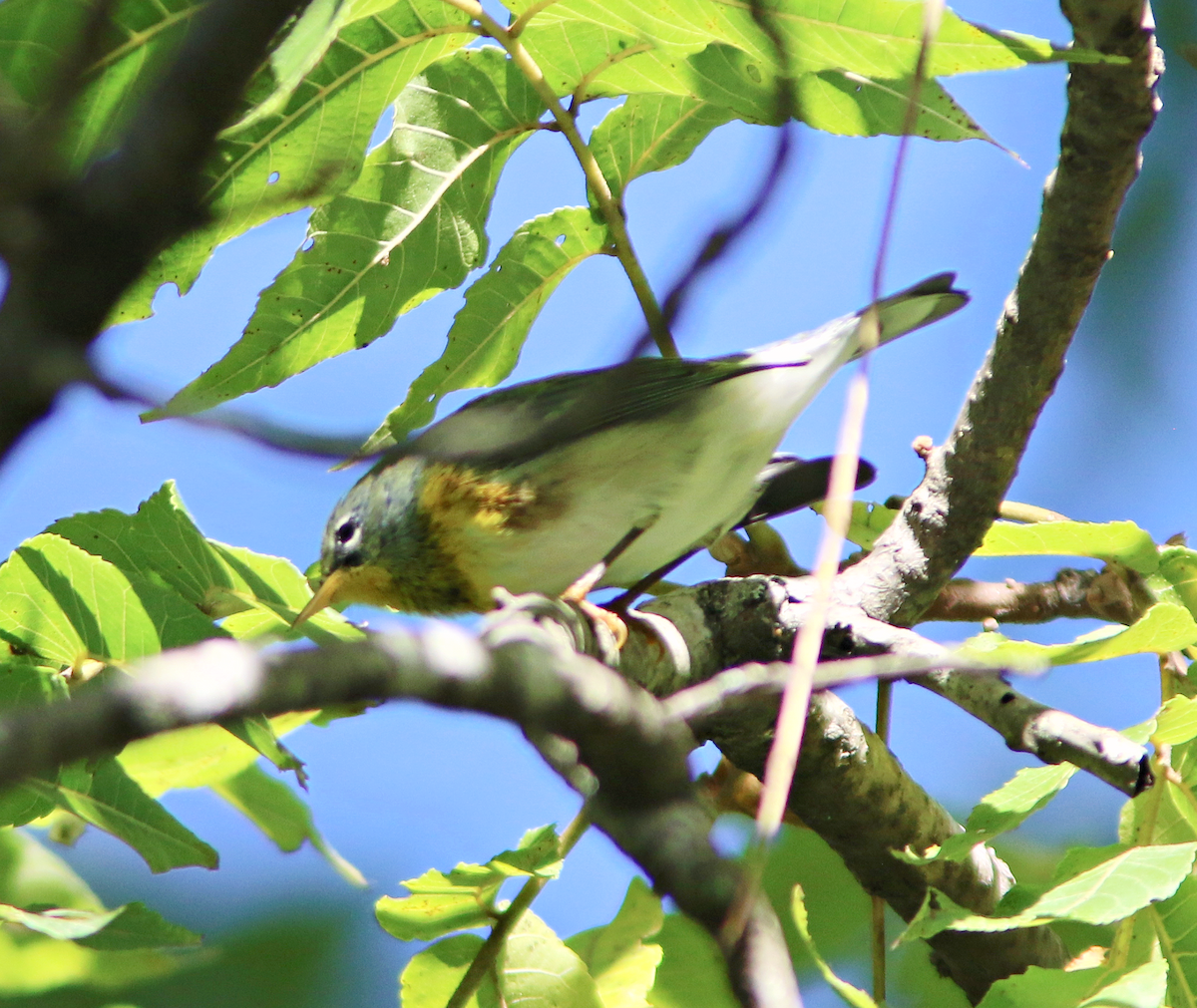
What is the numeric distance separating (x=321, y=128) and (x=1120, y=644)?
57.3 inches

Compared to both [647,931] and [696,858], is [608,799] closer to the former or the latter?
[696,858]

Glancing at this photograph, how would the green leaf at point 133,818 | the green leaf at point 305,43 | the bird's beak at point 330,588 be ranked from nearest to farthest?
the green leaf at point 305,43
the green leaf at point 133,818
the bird's beak at point 330,588

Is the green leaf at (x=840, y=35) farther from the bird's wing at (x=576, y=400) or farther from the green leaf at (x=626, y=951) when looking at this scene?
the green leaf at (x=626, y=951)

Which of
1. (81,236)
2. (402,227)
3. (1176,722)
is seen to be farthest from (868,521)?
(81,236)

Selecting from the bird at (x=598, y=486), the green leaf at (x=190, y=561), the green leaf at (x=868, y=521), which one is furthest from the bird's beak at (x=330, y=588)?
the green leaf at (x=868, y=521)

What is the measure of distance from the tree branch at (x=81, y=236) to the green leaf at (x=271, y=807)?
1.69 metres

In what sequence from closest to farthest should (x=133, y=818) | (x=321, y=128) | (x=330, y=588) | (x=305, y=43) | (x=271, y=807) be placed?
(x=305, y=43) → (x=133, y=818) → (x=321, y=128) → (x=271, y=807) → (x=330, y=588)

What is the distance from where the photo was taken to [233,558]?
1924mm

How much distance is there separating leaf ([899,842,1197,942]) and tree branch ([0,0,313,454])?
3.80 ft

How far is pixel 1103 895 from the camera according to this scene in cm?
129

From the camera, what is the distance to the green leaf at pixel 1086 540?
5.52 ft

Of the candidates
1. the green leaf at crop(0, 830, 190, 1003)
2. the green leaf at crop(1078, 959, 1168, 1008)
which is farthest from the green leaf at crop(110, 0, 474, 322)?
the green leaf at crop(1078, 959, 1168, 1008)

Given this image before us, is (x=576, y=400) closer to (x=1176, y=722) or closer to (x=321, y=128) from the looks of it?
(x=321, y=128)

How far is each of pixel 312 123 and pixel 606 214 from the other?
1.88 feet
